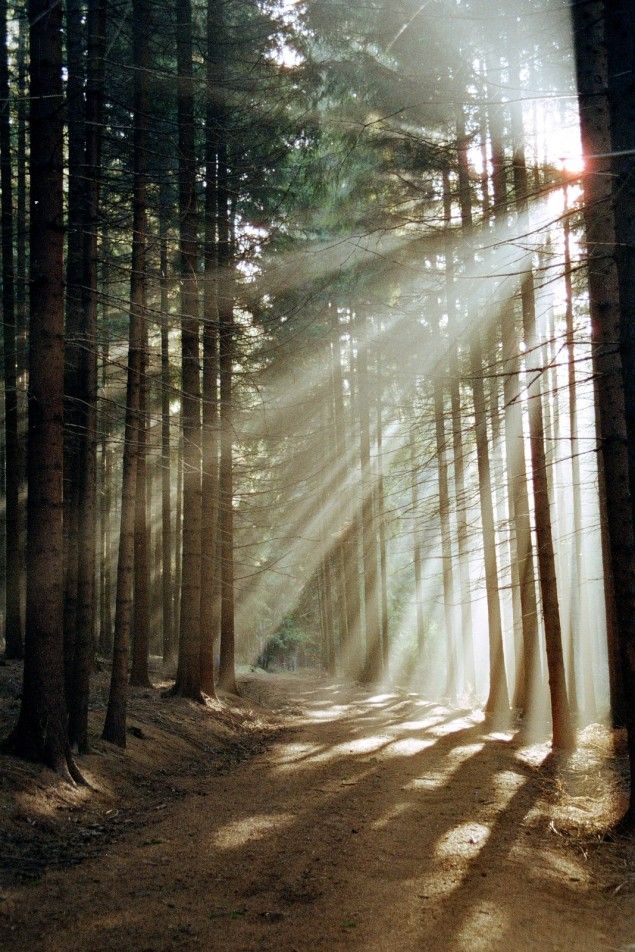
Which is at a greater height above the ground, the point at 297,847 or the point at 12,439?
the point at 12,439

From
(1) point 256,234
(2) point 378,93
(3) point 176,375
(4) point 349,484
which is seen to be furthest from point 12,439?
(4) point 349,484

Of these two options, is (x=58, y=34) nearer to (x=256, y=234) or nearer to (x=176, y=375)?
(x=256, y=234)

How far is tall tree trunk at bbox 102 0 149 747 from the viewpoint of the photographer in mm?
10031

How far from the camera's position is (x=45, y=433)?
27.0 feet

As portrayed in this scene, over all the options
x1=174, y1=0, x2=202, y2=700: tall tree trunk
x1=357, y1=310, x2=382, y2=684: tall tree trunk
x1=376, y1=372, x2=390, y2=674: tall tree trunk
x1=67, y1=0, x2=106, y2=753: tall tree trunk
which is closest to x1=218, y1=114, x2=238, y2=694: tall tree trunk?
x1=174, y1=0, x2=202, y2=700: tall tree trunk

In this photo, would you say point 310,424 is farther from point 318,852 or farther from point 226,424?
point 318,852

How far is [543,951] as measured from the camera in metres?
4.35

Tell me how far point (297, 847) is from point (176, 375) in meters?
13.5

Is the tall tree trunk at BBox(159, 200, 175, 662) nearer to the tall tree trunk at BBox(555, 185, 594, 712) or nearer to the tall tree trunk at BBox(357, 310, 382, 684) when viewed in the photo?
the tall tree trunk at BBox(357, 310, 382, 684)

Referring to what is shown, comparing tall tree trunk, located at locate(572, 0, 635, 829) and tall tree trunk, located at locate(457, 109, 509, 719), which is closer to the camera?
tall tree trunk, located at locate(572, 0, 635, 829)

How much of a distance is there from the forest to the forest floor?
42 mm

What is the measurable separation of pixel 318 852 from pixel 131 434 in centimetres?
653

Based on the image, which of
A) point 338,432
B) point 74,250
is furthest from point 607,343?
point 338,432

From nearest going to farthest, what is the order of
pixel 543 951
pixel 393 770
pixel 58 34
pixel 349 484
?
pixel 543 951
pixel 58 34
pixel 393 770
pixel 349 484
